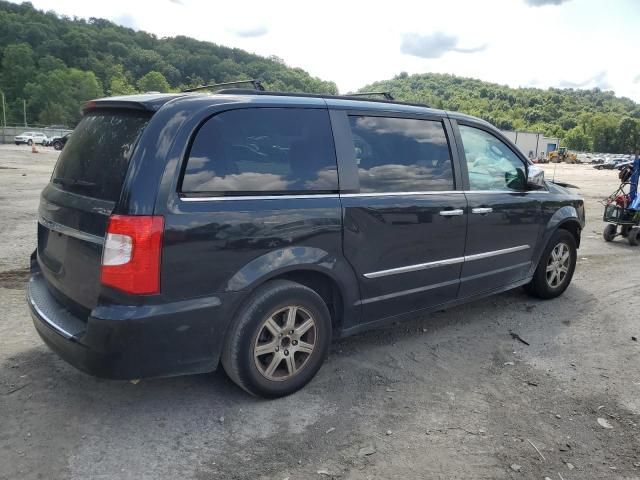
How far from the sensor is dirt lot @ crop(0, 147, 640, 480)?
2652 millimetres

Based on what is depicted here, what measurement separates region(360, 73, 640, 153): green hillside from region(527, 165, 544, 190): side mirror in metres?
114

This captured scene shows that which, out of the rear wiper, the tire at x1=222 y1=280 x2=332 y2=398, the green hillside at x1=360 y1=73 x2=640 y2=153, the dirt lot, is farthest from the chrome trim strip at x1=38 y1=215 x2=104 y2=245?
the green hillside at x1=360 y1=73 x2=640 y2=153

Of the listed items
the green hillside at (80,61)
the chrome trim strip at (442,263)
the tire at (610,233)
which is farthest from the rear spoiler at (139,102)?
the green hillside at (80,61)

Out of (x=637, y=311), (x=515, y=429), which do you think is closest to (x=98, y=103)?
(x=515, y=429)

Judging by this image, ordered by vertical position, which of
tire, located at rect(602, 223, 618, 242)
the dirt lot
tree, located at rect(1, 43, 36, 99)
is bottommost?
the dirt lot

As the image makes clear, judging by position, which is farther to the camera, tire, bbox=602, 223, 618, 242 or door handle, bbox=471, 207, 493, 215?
tire, bbox=602, 223, 618, 242

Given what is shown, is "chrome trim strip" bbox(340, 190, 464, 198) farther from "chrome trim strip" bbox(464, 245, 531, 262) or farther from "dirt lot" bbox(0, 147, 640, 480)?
"dirt lot" bbox(0, 147, 640, 480)

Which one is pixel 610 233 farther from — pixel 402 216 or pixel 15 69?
pixel 15 69

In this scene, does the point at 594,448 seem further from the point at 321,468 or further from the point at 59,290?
the point at 59,290

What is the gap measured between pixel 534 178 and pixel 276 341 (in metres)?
3.04

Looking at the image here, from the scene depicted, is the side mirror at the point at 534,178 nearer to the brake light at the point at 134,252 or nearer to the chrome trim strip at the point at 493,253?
the chrome trim strip at the point at 493,253

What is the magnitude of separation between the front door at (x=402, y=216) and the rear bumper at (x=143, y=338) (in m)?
1.09

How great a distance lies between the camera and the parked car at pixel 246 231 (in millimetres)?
2676

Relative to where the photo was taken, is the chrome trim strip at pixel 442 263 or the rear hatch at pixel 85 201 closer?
the rear hatch at pixel 85 201
